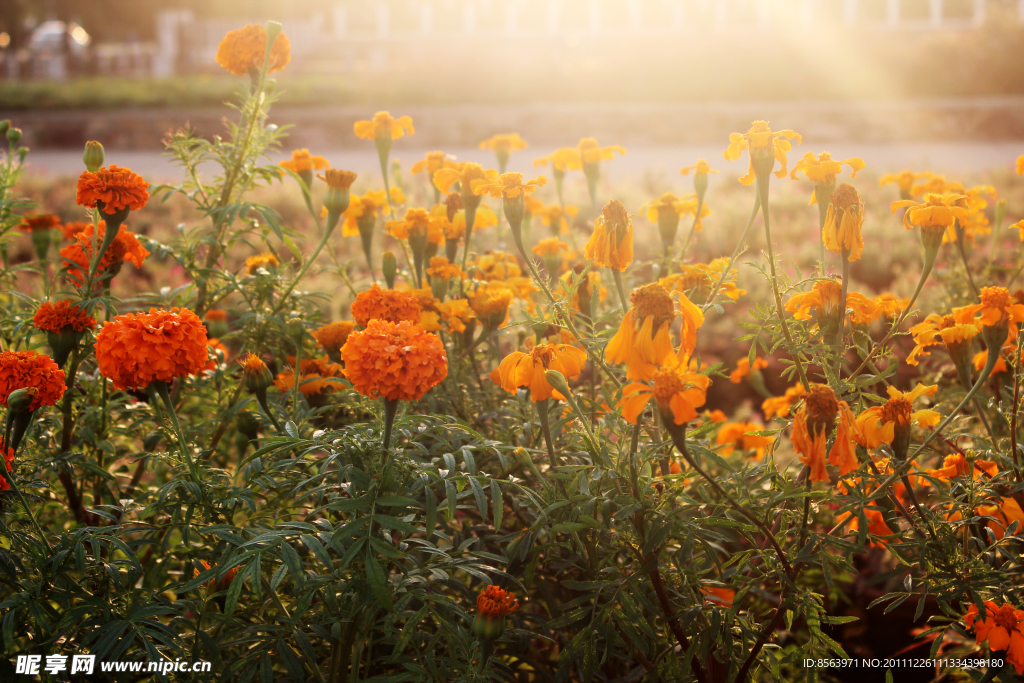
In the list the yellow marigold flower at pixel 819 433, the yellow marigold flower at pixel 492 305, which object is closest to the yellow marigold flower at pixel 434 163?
the yellow marigold flower at pixel 492 305

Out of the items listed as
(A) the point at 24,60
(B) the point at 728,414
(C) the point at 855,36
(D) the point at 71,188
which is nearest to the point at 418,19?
(A) the point at 24,60

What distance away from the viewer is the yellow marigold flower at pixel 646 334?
1.11 metres

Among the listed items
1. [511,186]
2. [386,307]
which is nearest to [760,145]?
[511,186]

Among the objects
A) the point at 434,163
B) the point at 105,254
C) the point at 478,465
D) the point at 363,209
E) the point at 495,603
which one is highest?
the point at 434,163

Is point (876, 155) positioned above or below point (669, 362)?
above

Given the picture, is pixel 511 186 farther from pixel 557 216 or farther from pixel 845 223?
pixel 557 216

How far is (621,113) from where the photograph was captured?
36.8 ft

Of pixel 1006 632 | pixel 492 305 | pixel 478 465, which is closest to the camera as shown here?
pixel 1006 632

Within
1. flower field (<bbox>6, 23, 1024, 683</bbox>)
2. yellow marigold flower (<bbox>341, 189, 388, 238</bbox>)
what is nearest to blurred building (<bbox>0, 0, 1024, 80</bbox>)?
yellow marigold flower (<bbox>341, 189, 388, 238</bbox>)

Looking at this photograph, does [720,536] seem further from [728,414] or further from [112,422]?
[728,414]

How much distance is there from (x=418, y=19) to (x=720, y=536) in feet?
80.5

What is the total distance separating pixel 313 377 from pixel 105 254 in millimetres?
557

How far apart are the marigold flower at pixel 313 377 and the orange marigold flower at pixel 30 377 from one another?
0.48 meters

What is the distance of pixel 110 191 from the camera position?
4.82 feet
